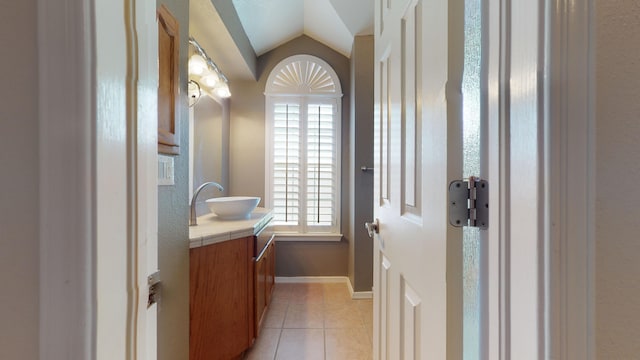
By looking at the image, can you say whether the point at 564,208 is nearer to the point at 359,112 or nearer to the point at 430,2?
the point at 430,2

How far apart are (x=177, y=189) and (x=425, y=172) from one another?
38.9 inches

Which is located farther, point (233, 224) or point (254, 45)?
point (254, 45)

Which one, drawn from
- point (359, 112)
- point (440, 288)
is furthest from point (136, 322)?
point (359, 112)

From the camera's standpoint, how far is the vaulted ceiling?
1965 mm

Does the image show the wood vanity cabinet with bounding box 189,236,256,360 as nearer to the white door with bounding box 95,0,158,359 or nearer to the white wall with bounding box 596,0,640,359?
the white door with bounding box 95,0,158,359

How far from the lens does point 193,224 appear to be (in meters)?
1.69

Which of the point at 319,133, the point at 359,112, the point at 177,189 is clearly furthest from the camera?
the point at 319,133

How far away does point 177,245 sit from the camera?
1.21 metres

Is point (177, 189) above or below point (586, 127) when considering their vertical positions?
below

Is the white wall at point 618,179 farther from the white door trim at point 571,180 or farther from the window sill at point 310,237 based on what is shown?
the window sill at point 310,237

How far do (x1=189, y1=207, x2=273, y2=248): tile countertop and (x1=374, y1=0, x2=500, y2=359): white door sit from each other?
0.94 meters
